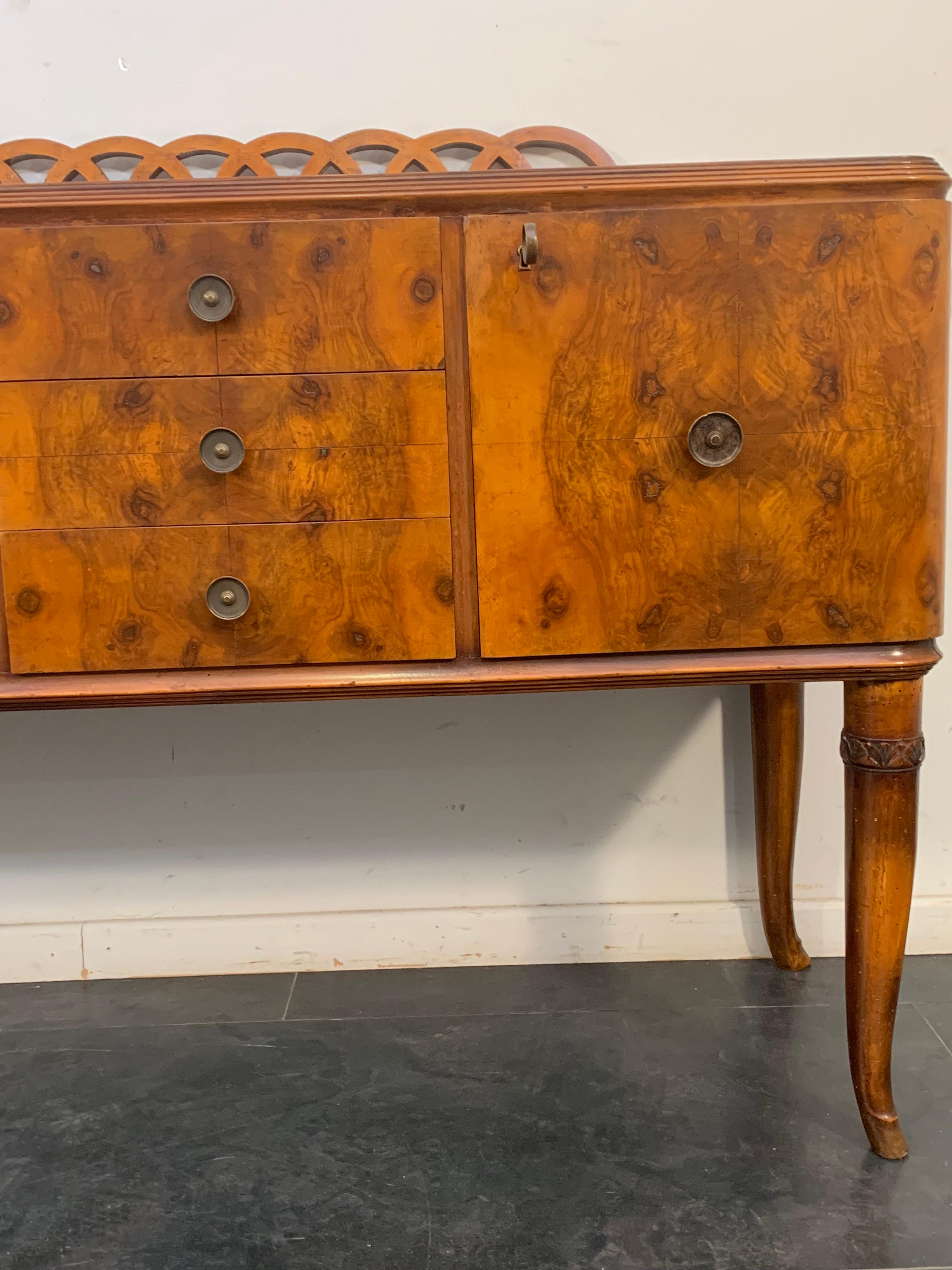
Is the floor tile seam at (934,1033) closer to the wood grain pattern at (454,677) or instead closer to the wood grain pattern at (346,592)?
the wood grain pattern at (454,677)

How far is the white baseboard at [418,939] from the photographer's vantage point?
1.59 m

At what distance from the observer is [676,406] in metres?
1.01

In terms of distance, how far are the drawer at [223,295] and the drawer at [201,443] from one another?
0.8 inches

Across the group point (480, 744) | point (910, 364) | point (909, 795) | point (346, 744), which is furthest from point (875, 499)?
point (346, 744)

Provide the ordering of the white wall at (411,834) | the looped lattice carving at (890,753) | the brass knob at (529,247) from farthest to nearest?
the white wall at (411,834) < the looped lattice carving at (890,753) < the brass knob at (529,247)

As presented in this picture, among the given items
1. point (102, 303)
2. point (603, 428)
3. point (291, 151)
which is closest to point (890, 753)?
point (603, 428)

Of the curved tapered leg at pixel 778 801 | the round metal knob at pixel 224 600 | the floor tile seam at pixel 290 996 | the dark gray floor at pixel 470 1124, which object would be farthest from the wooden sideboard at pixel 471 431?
the floor tile seam at pixel 290 996

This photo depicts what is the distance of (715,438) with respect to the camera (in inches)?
39.8

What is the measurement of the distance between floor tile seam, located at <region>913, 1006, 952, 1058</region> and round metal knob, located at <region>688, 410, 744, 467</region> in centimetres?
84

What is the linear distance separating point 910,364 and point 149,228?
743mm

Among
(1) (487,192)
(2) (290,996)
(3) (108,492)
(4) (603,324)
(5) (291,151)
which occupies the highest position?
(5) (291,151)

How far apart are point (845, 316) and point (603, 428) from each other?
25 cm

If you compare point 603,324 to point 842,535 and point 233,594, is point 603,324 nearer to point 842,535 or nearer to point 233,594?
point 842,535

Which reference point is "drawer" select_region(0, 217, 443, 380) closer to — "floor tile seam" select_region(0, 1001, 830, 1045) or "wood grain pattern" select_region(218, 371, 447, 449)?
"wood grain pattern" select_region(218, 371, 447, 449)
